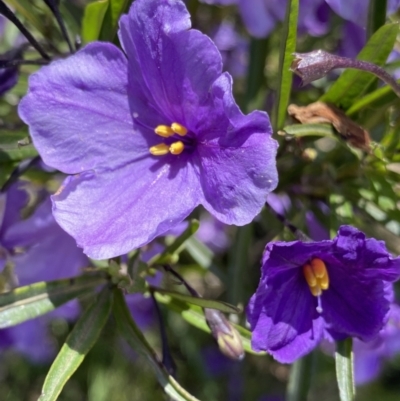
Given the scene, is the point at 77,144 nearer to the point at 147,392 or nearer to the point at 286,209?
the point at 286,209

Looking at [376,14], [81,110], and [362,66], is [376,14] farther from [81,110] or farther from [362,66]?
[81,110]

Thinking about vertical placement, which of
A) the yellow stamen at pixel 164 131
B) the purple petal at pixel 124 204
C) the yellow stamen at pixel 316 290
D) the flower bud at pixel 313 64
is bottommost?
the yellow stamen at pixel 316 290

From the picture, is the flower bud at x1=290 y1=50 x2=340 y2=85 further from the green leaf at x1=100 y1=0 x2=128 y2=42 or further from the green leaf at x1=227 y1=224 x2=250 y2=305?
the green leaf at x1=227 y1=224 x2=250 y2=305

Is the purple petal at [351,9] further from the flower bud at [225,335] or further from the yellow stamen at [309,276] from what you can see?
the flower bud at [225,335]

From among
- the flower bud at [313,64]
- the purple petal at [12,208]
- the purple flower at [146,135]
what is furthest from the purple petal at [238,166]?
the purple petal at [12,208]

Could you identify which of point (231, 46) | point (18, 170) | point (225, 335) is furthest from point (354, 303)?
point (231, 46)

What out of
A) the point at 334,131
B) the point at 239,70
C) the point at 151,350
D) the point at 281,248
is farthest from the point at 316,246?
the point at 239,70

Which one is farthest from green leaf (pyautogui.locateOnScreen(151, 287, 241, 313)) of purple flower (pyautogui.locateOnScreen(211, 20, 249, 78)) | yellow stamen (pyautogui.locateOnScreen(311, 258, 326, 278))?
purple flower (pyautogui.locateOnScreen(211, 20, 249, 78))
